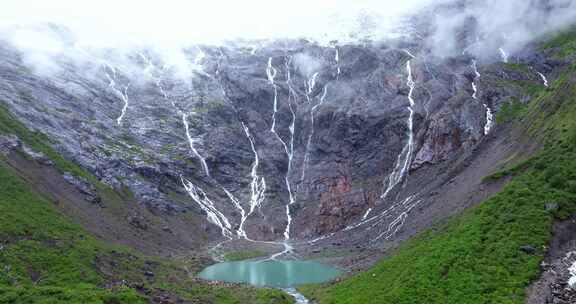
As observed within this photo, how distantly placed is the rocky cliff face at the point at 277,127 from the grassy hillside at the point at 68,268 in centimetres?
3378

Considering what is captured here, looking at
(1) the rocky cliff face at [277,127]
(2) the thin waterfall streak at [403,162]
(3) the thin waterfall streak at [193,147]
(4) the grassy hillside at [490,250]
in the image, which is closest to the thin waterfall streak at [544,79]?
(1) the rocky cliff face at [277,127]

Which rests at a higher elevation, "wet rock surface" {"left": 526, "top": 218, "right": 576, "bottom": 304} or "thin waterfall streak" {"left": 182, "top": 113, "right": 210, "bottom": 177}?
"thin waterfall streak" {"left": 182, "top": 113, "right": 210, "bottom": 177}

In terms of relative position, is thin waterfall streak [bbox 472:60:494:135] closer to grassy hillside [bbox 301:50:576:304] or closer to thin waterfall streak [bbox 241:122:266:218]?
grassy hillside [bbox 301:50:576:304]

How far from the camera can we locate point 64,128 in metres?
104

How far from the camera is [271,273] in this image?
7544 cm

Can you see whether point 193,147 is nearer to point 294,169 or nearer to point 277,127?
point 277,127

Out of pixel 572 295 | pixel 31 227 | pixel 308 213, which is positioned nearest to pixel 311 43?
pixel 308 213

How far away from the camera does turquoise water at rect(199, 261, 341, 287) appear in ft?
222

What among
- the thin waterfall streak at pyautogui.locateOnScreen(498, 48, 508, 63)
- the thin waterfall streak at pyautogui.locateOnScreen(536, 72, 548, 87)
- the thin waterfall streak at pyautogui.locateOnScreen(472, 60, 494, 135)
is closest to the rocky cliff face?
the thin waterfall streak at pyautogui.locateOnScreen(472, 60, 494, 135)

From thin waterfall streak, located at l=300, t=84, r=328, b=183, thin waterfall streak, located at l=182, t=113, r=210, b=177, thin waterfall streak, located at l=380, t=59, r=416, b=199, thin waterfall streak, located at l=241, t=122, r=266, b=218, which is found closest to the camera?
thin waterfall streak, located at l=380, t=59, r=416, b=199

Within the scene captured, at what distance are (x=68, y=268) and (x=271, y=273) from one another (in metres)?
35.3

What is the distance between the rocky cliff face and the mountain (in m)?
0.60

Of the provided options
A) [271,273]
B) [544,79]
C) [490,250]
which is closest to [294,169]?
[271,273]

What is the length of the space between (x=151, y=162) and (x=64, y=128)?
22.0 m
